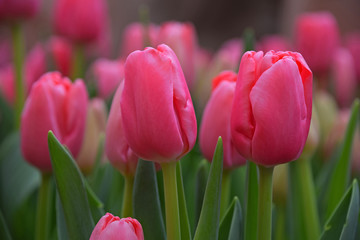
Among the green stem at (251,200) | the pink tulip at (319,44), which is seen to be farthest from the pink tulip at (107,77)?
the green stem at (251,200)

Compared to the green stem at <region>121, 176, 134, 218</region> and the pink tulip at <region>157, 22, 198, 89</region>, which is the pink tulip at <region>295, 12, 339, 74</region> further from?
the green stem at <region>121, 176, 134, 218</region>

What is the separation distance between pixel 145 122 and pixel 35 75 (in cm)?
60

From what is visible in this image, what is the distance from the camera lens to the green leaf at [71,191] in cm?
35

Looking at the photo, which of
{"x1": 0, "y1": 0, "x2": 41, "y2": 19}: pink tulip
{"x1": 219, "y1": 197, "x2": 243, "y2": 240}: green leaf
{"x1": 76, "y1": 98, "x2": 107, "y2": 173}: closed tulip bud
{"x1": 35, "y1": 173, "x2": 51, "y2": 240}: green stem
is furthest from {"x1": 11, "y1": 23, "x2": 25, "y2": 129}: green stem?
{"x1": 219, "y1": 197, "x2": 243, "y2": 240}: green leaf

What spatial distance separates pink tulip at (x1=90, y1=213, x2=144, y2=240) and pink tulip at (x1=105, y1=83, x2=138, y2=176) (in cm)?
8

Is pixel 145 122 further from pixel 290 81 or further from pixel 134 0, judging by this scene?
pixel 134 0

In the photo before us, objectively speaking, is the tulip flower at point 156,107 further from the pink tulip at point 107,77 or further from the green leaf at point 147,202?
the pink tulip at point 107,77

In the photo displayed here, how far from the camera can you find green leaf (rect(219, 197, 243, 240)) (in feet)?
1.23

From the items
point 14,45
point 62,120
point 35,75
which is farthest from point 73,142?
point 35,75

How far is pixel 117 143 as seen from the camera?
384 mm

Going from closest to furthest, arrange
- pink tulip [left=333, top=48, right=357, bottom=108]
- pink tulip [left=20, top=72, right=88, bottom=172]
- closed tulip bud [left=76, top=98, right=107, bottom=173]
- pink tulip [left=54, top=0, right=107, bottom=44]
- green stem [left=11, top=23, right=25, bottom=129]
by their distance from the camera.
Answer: pink tulip [left=20, top=72, right=88, bottom=172], closed tulip bud [left=76, top=98, right=107, bottom=173], green stem [left=11, top=23, right=25, bottom=129], pink tulip [left=54, top=0, right=107, bottom=44], pink tulip [left=333, top=48, right=357, bottom=108]

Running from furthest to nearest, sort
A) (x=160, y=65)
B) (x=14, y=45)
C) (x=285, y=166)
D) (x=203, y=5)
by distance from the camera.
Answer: (x=203, y=5), (x=14, y=45), (x=285, y=166), (x=160, y=65)

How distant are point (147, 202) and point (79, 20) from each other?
56 centimetres

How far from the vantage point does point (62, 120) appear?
0.43m
